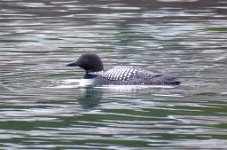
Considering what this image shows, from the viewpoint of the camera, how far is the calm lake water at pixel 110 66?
42.5 ft

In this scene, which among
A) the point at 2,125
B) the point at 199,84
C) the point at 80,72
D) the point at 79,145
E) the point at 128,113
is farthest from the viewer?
the point at 80,72

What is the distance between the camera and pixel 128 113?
47.3 feet

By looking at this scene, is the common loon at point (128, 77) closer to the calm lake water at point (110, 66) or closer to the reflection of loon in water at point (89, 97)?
the calm lake water at point (110, 66)

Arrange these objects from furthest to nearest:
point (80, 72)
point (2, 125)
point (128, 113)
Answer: point (80, 72) < point (128, 113) < point (2, 125)

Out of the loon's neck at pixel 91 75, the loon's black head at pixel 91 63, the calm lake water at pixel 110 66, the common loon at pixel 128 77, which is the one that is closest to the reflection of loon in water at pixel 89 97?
the calm lake water at pixel 110 66

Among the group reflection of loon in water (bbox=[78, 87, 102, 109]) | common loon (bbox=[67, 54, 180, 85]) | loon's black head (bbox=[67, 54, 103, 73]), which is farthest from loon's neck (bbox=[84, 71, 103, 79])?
reflection of loon in water (bbox=[78, 87, 102, 109])

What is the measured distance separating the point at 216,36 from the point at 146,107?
8.21 m

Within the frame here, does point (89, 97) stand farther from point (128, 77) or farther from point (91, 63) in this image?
point (91, 63)

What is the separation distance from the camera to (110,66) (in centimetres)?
1906

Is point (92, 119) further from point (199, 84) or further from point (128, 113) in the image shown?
point (199, 84)

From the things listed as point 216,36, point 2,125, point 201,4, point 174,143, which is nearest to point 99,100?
point 2,125

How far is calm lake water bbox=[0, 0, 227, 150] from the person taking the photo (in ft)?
42.5

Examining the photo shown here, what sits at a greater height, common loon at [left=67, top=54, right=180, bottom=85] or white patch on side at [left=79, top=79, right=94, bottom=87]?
common loon at [left=67, top=54, right=180, bottom=85]

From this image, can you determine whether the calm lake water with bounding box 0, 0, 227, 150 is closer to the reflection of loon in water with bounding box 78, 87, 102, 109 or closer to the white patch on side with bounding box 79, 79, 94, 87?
the reflection of loon in water with bounding box 78, 87, 102, 109
